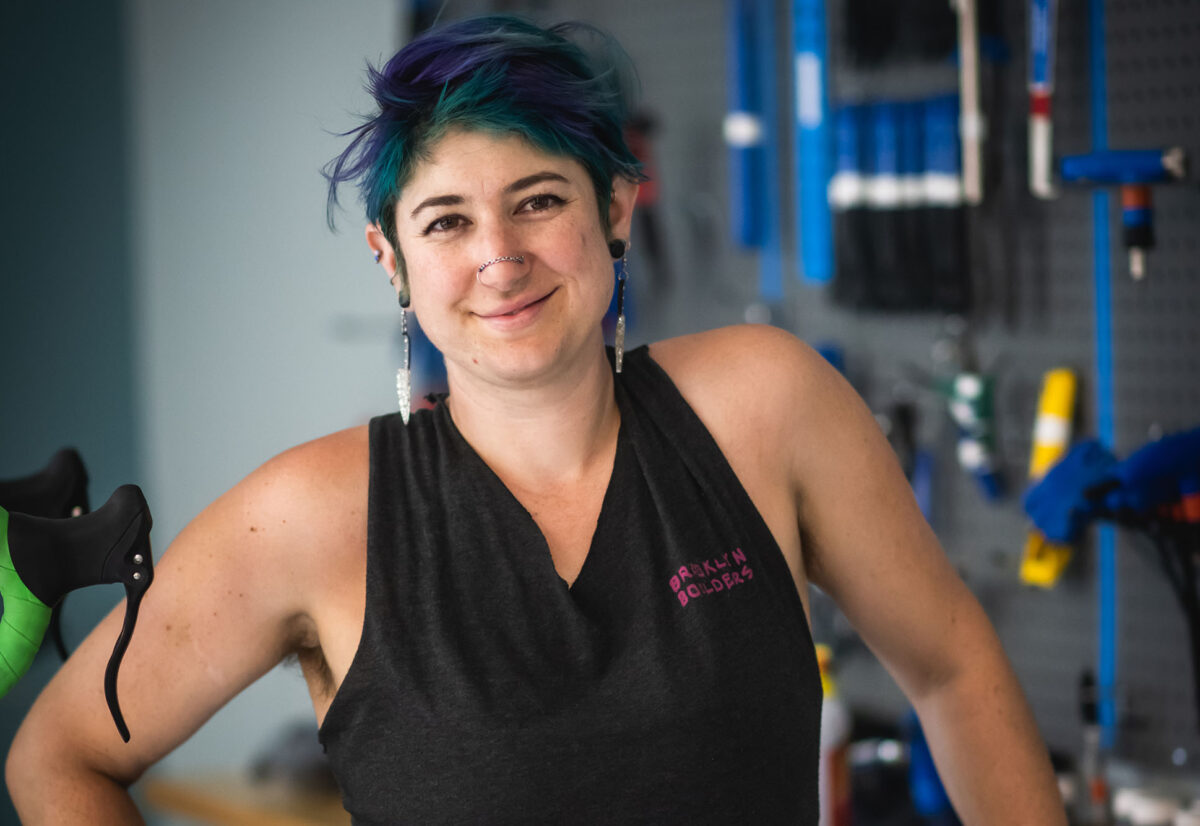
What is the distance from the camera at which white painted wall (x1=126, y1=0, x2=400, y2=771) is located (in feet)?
11.3

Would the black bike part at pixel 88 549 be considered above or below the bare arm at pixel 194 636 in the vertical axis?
above

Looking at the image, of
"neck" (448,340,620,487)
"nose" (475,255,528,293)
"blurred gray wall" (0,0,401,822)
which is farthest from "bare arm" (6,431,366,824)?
"blurred gray wall" (0,0,401,822)

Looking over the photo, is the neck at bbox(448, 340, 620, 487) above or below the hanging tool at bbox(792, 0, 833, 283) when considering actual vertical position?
below

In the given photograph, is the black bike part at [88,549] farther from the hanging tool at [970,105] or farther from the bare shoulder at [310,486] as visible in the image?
the hanging tool at [970,105]

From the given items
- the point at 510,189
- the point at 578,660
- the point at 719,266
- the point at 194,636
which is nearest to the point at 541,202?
the point at 510,189

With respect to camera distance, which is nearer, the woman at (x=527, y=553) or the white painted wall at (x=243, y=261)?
the woman at (x=527, y=553)

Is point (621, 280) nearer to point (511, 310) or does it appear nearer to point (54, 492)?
point (511, 310)

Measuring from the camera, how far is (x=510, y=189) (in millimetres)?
1145

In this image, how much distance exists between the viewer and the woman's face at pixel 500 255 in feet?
3.71

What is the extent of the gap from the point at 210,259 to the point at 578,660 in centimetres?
277

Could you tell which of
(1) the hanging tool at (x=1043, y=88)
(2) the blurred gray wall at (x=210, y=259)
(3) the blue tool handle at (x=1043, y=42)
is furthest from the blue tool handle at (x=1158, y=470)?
(2) the blurred gray wall at (x=210, y=259)

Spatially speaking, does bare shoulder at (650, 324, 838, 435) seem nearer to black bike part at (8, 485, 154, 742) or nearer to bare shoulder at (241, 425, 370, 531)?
bare shoulder at (241, 425, 370, 531)

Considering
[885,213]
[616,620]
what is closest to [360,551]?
[616,620]

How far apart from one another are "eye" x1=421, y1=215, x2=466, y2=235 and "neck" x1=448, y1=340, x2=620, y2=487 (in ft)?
0.52
